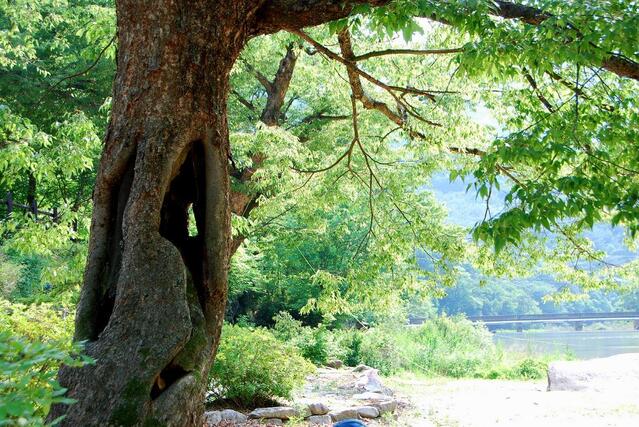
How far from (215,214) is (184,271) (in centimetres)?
51

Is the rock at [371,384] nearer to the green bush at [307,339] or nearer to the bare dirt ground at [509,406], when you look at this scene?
the bare dirt ground at [509,406]

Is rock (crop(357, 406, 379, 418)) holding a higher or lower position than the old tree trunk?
lower

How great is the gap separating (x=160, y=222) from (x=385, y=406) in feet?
18.1

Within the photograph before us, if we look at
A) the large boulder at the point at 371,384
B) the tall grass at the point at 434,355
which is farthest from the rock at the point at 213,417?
the tall grass at the point at 434,355

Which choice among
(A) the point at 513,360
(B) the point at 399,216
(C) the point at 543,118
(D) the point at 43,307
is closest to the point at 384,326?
(A) the point at 513,360

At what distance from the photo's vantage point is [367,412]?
8023 millimetres

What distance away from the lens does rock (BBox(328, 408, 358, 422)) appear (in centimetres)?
757

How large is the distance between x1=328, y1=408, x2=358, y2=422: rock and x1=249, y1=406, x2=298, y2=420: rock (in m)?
0.53

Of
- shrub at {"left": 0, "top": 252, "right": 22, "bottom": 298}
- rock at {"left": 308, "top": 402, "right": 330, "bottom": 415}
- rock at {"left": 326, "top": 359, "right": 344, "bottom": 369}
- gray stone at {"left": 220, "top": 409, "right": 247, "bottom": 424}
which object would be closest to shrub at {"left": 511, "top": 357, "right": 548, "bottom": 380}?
rock at {"left": 326, "top": 359, "right": 344, "bottom": 369}

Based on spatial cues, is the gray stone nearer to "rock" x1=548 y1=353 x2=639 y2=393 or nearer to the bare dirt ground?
the bare dirt ground

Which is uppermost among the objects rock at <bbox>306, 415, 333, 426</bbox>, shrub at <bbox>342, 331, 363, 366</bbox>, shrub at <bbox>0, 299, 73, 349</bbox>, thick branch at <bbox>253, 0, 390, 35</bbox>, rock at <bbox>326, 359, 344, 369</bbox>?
thick branch at <bbox>253, 0, 390, 35</bbox>

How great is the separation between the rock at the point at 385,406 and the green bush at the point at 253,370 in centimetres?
116

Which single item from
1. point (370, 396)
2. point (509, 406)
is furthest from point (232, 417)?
point (509, 406)

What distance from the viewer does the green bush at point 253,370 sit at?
7574 millimetres
